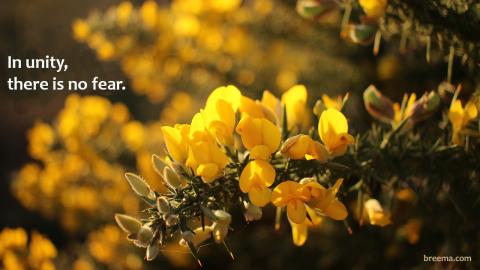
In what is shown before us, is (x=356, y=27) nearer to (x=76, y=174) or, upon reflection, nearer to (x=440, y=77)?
(x=440, y=77)

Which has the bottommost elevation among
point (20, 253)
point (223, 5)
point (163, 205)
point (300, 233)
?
point (20, 253)

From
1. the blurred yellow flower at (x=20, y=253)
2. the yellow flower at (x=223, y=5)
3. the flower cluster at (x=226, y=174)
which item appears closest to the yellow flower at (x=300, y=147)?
the flower cluster at (x=226, y=174)

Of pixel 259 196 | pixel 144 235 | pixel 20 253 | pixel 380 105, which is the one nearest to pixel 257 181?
pixel 259 196

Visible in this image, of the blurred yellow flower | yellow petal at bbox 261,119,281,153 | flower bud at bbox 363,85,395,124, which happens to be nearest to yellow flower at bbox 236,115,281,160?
yellow petal at bbox 261,119,281,153

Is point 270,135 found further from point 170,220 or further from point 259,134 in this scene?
point 170,220

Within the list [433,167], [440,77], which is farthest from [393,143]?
[440,77]

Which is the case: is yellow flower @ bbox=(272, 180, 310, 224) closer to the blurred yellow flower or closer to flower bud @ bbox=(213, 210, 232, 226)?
flower bud @ bbox=(213, 210, 232, 226)
